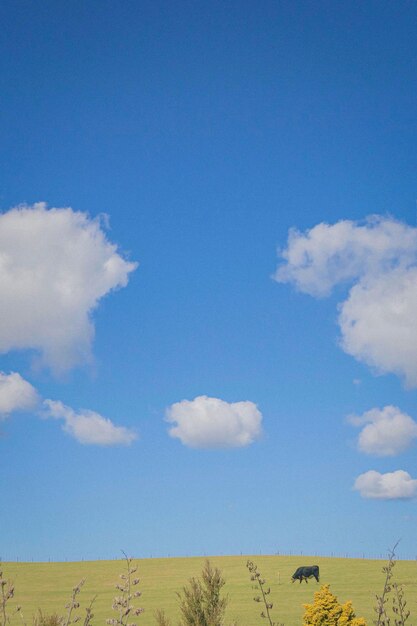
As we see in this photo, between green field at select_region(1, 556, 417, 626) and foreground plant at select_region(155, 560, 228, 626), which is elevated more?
foreground plant at select_region(155, 560, 228, 626)

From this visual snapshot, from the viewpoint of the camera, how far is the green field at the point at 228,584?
4803 centimetres

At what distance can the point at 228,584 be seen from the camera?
64000 mm

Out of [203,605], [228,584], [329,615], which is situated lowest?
[228,584]

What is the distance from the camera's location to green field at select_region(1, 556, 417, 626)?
1891 inches

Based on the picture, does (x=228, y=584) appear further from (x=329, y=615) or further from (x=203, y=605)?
(x=329, y=615)

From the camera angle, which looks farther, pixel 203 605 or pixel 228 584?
pixel 228 584

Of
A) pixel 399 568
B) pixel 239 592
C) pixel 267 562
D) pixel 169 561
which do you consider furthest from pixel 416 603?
pixel 169 561

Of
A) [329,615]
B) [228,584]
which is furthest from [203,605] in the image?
[228,584]

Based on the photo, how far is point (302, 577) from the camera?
6053cm

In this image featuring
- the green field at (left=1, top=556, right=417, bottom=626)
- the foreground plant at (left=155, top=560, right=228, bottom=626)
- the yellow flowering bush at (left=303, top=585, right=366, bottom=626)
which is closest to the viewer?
the yellow flowering bush at (left=303, top=585, right=366, bottom=626)

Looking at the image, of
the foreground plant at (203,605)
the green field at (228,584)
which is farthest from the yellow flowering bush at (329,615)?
the green field at (228,584)

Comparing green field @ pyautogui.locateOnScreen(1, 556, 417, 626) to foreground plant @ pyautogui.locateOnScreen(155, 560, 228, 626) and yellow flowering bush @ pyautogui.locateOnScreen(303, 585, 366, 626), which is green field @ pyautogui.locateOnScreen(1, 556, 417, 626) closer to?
foreground plant @ pyautogui.locateOnScreen(155, 560, 228, 626)

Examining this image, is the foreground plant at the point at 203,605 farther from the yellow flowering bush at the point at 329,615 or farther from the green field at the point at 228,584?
the green field at the point at 228,584

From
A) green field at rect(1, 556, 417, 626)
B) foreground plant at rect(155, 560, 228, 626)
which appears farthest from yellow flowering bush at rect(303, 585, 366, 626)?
green field at rect(1, 556, 417, 626)
